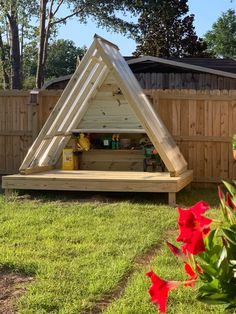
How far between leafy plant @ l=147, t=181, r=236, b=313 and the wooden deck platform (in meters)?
6.02

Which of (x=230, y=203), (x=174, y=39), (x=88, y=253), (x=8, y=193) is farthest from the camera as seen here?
(x=174, y=39)

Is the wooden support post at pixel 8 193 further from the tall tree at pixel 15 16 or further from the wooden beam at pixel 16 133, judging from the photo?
the tall tree at pixel 15 16

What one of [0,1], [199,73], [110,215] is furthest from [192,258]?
[0,1]

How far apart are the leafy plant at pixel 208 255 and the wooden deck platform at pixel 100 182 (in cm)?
602

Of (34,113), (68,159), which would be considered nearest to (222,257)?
(68,159)

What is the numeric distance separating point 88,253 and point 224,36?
48.2 meters

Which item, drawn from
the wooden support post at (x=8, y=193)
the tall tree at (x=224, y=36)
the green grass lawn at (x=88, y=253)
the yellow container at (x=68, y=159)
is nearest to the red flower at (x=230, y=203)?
the green grass lawn at (x=88, y=253)

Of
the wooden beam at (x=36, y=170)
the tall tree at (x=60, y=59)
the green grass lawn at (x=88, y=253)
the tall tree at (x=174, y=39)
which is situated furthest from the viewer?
the tall tree at (x=60, y=59)

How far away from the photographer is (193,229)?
1562mm

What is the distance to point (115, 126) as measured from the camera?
9883 mm

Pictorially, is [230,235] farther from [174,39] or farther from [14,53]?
[174,39]

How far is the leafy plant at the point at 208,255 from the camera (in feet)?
5.16

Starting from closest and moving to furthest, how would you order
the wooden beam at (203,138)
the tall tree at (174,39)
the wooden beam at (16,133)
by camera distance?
the wooden beam at (203,138)
the wooden beam at (16,133)
the tall tree at (174,39)

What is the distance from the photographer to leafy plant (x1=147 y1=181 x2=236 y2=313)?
5.16 ft
